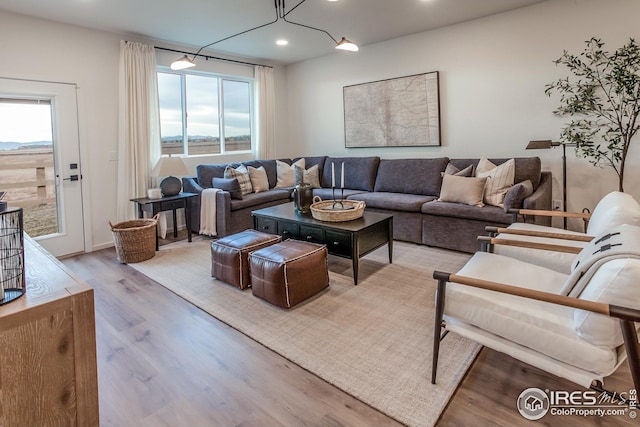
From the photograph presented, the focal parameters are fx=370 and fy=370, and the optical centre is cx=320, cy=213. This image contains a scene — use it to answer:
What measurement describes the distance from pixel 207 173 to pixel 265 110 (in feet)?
6.13

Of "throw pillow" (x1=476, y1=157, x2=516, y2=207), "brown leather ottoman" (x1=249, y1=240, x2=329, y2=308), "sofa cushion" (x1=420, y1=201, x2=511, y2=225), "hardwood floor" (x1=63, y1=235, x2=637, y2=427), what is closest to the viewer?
"hardwood floor" (x1=63, y1=235, x2=637, y2=427)

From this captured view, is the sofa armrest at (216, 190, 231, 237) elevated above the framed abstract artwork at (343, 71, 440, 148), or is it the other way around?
the framed abstract artwork at (343, 71, 440, 148)

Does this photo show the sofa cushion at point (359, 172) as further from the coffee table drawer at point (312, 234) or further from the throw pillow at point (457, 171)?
the coffee table drawer at point (312, 234)

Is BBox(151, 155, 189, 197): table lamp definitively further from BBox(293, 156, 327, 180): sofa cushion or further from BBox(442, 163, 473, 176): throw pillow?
BBox(442, 163, 473, 176): throw pillow

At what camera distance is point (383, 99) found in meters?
5.42

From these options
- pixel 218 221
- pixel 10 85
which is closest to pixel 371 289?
pixel 218 221

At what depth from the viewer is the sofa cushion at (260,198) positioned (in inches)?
187

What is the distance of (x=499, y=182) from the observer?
3.96 m

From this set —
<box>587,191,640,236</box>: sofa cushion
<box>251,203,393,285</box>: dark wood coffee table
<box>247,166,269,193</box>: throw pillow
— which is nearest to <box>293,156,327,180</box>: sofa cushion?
<box>247,166,269,193</box>: throw pillow

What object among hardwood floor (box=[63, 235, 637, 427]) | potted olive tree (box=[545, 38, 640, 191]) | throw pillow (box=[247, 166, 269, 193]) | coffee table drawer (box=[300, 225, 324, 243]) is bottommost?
hardwood floor (box=[63, 235, 637, 427])

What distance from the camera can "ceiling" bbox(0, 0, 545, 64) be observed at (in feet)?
12.3

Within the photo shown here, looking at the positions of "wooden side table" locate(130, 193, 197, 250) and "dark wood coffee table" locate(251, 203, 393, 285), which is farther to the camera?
"wooden side table" locate(130, 193, 197, 250)

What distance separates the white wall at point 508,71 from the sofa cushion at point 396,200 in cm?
90

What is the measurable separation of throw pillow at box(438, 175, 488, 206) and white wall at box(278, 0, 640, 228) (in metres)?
0.81
